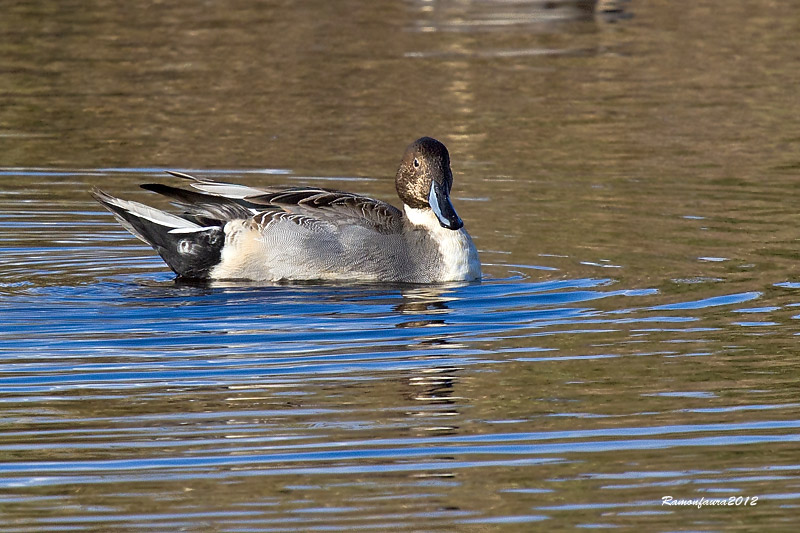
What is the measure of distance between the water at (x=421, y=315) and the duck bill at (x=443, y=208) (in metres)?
0.41

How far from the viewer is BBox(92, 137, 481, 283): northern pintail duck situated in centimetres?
938

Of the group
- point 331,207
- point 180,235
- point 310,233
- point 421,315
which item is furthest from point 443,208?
point 180,235

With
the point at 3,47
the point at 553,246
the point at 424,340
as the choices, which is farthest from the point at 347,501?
the point at 3,47

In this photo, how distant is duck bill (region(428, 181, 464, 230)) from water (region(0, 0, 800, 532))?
0.41 meters

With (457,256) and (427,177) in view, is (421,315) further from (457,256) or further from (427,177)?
(427,177)

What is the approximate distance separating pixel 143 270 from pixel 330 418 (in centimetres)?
383

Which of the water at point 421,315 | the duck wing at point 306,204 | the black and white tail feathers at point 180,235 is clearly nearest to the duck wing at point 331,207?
the duck wing at point 306,204

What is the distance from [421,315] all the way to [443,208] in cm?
113

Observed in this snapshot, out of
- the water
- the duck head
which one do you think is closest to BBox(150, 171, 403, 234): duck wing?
the duck head

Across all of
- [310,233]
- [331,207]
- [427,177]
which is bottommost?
Answer: [310,233]

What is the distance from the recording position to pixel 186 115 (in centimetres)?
1537

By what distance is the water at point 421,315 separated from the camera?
5633 millimetres

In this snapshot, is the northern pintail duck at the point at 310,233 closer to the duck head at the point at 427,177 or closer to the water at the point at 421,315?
the duck head at the point at 427,177

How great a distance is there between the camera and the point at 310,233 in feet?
30.7
